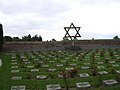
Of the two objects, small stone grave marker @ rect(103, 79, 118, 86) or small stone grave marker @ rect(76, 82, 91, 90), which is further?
small stone grave marker @ rect(103, 79, 118, 86)

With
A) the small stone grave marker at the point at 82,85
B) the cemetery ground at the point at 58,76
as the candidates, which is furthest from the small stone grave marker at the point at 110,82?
the small stone grave marker at the point at 82,85

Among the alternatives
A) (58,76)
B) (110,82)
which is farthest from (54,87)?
(110,82)

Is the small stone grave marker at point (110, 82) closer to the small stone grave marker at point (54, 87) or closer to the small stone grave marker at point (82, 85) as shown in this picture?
the small stone grave marker at point (82, 85)

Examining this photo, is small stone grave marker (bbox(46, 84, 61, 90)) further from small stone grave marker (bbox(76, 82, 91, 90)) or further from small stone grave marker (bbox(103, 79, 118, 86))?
small stone grave marker (bbox(103, 79, 118, 86))

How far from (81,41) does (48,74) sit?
1713 centimetres

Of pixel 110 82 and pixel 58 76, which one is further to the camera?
pixel 58 76

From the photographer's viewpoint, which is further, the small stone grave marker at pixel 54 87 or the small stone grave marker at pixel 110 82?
the small stone grave marker at pixel 110 82

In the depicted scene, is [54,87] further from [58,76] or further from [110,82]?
[110,82]

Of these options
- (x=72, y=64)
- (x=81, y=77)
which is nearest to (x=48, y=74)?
(x=81, y=77)

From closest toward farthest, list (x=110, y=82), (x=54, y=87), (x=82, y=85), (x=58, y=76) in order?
1. (x=54, y=87)
2. (x=82, y=85)
3. (x=110, y=82)
4. (x=58, y=76)

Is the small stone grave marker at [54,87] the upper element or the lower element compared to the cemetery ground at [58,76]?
lower

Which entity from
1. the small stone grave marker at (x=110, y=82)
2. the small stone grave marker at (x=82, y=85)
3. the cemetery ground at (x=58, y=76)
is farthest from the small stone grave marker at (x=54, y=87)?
the small stone grave marker at (x=110, y=82)

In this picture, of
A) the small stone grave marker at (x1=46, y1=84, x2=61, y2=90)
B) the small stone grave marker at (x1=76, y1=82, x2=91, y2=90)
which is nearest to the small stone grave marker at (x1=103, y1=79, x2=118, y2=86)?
the small stone grave marker at (x1=76, y1=82, x2=91, y2=90)

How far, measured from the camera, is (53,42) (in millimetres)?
29297
